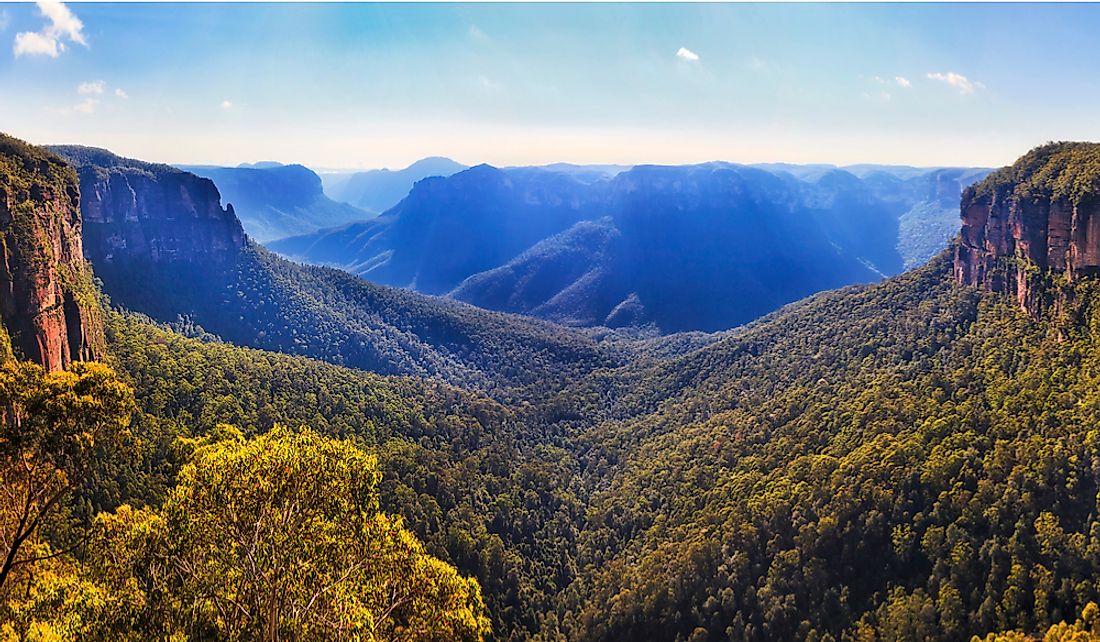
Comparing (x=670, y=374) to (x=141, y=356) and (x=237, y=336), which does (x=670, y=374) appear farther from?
(x=141, y=356)

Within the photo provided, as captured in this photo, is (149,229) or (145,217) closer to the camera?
(149,229)

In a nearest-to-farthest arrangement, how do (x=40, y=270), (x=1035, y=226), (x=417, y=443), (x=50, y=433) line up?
(x=50, y=433) < (x=40, y=270) < (x=1035, y=226) < (x=417, y=443)

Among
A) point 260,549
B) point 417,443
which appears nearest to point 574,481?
point 417,443

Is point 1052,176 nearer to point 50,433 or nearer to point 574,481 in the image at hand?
point 574,481

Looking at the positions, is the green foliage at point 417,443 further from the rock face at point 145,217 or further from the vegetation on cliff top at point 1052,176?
the vegetation on cliff top at point 1052,176

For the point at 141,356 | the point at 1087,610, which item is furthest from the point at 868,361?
the point at 141,356
